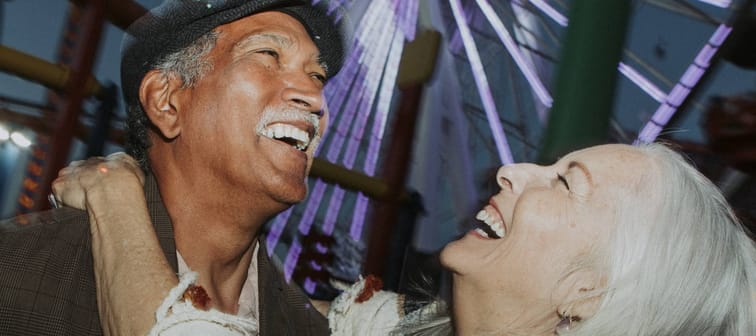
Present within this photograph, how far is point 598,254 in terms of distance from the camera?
4.91 feet

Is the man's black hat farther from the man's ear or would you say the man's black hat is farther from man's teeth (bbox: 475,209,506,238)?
man's teeth (bbox: 475,209,506,238)

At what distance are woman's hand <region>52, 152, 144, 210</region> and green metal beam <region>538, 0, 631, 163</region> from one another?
2.52 m

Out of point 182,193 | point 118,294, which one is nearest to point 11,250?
point 118,294

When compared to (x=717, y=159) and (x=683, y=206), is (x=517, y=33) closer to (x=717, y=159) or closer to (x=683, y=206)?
(x=717, y=159)

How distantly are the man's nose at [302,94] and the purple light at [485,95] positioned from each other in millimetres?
4534

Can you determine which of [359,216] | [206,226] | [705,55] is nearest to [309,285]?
[359,216]

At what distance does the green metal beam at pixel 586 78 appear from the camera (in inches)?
144

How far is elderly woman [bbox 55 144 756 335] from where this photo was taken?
4.82 feet

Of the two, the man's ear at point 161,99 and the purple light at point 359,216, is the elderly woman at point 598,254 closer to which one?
the man's ear at point 161,99

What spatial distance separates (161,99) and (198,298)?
55 cm

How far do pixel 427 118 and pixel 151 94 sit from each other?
674 centimetres

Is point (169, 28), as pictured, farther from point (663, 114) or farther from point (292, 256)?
point (292, 256)

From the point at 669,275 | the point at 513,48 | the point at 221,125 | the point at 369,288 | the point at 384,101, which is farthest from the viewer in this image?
the point at 384,101

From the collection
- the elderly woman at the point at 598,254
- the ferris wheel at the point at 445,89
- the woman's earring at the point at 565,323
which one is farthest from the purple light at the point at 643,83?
the woman's earring at the point at 565,323
